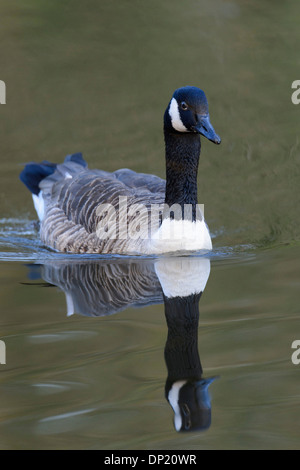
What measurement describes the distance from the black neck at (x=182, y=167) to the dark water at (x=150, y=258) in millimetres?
732

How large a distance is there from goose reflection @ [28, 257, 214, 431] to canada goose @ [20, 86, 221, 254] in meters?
0.29

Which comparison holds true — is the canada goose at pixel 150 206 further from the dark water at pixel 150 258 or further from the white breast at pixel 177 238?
the dark water at pixel 150 258

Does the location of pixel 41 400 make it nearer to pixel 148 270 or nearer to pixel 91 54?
pixel 148 270

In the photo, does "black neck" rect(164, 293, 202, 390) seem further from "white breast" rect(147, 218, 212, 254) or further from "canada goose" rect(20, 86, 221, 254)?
"canada goose" rect(20, 86, 221, 254)

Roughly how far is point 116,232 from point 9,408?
4.15 meters

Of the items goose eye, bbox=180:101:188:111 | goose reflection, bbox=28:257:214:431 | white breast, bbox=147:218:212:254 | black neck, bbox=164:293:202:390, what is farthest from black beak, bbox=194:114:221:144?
black neck, bbox=164:293:202:390

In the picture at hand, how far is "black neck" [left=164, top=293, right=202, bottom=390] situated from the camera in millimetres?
5562

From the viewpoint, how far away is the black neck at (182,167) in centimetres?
873

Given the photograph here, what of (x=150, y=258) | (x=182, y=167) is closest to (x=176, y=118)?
(x=182, y=167)

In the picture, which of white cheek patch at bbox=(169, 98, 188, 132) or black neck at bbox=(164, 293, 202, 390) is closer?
black neck at bbox=(164, 293, 202, 390)

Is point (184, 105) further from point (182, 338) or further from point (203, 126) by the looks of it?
point (182, 338)

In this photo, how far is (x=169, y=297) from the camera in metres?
7.20

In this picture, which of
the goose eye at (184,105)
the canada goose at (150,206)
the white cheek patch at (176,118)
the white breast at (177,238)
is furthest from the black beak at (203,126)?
the white breast at (177,238)
